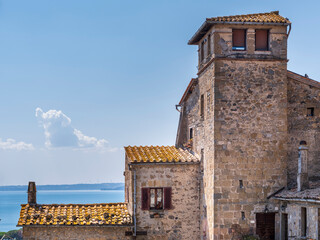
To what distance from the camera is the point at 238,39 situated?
23.2m

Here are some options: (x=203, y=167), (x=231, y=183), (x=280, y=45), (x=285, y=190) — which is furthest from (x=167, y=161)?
(x=280, y=45)

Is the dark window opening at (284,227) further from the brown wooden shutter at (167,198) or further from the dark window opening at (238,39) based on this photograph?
the dark window opening at (238,39)

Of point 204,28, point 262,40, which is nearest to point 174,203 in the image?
point 204,28

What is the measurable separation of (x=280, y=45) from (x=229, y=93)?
10.7 ft

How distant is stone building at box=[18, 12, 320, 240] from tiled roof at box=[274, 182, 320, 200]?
0.34 ft

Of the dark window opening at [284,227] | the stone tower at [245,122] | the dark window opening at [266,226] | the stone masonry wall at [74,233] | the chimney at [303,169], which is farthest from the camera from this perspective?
the stone masonry wall at [74,233]

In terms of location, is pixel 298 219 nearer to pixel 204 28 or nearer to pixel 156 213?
pixel 156 213

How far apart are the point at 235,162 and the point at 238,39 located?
558 centimetres

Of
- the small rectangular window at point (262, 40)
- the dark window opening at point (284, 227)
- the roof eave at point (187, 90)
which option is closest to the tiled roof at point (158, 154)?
the roof eave at point (187, 90)

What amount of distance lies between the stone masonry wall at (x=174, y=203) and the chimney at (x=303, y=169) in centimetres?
527

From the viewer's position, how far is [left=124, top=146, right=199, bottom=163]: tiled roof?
2458 centimetres

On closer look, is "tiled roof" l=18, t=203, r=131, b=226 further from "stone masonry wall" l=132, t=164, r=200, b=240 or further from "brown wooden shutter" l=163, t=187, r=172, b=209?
"brown wooden shutter" l=163, t=187, r=172, b=209

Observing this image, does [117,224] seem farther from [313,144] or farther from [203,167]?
[313,144]

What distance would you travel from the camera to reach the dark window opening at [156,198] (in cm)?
2444
